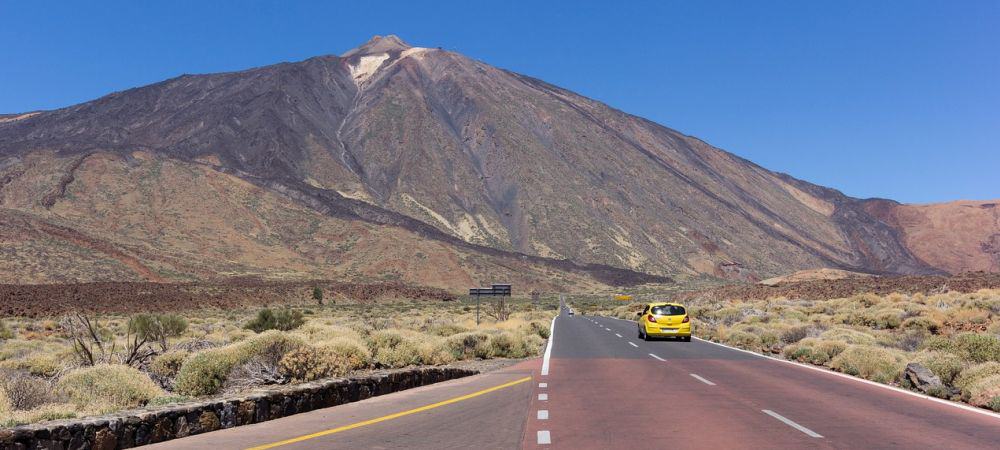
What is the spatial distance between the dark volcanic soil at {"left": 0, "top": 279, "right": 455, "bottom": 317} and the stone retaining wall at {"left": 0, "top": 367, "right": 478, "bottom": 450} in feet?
144

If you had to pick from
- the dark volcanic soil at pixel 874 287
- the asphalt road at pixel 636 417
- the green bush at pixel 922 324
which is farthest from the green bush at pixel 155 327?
the dark volcanic soil at pixel 874 287

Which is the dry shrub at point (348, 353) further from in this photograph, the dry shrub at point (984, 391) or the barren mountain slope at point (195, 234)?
the barren mountain slope at point (195, 234)

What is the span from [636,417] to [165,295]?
199 feet

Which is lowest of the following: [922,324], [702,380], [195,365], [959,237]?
[702,380]

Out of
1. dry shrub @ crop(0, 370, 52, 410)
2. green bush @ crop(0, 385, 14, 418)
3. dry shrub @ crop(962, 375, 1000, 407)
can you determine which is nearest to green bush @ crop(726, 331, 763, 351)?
dry shrub @ crop(962, 375, 1000, 407)

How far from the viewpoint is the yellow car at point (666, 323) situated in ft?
100

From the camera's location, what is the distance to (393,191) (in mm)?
140875

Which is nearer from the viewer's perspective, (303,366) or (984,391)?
(984,391)

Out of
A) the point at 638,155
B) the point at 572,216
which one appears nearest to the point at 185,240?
the point at 572,216

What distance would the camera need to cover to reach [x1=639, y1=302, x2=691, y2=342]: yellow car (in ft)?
100

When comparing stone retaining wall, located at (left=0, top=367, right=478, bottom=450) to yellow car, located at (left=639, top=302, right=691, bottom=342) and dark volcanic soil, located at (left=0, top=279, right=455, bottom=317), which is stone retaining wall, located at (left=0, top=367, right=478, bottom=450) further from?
dark volcanic soil, located at (left=0, top=279, right=455, bottom=317)

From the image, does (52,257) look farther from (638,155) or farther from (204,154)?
(638,155)

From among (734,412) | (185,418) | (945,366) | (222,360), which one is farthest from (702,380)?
(185,418)

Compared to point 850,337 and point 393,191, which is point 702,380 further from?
point 393,191
